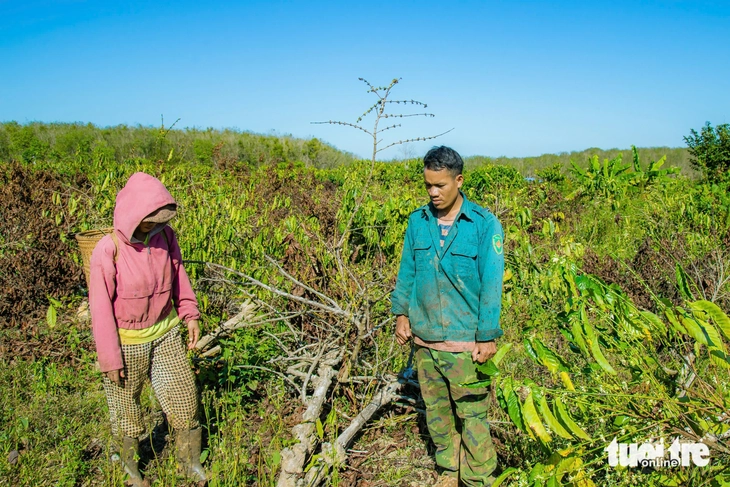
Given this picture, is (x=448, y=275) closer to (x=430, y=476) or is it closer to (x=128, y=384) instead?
(x=430, y=476)

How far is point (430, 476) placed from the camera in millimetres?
2795

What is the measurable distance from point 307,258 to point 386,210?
920 mm

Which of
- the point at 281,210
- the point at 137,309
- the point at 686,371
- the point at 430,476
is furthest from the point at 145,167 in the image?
the point at 686,371

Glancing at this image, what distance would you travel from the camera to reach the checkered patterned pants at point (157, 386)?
Answer: 2.56 meters

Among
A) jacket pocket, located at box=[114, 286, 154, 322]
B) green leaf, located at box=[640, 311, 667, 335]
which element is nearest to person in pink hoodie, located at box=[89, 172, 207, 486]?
jacket pocket, located at box=[114, 286, 154, 322]

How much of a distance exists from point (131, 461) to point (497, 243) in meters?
2.13

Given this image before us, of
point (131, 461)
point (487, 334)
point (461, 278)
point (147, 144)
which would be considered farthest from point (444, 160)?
point (147, 144)

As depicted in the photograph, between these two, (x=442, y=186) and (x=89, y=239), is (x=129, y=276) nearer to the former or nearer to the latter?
(x=89, y=239)

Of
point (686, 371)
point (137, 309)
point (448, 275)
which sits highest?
point (448, 275)

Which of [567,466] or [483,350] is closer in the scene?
[567,466]

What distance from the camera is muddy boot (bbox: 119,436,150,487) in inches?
102

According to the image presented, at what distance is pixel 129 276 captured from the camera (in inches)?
96.3

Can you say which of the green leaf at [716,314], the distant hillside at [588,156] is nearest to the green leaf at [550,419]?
the green leaf at [716,314]

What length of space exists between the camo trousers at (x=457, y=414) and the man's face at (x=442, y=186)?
71 centimetres
